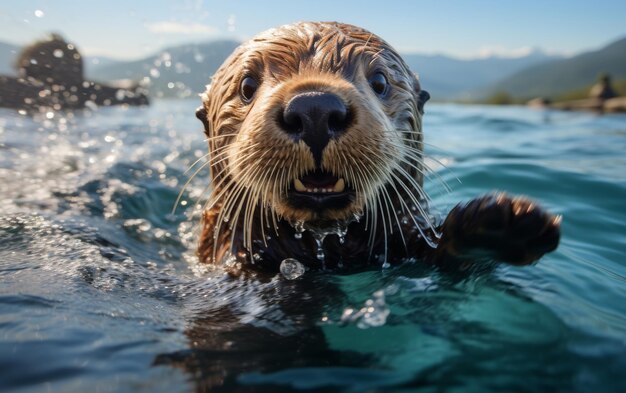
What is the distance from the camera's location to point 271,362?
2.11 metres

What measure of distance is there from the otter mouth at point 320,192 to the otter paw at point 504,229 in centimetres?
59

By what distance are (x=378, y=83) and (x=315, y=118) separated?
977mm

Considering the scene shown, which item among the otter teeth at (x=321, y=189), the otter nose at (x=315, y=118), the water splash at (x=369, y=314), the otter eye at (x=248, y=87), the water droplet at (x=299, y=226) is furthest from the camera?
the otter eye at (x=248, y=87)

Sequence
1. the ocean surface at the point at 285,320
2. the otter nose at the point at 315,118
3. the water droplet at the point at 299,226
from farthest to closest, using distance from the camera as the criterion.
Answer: the water droplet at the point at 299,226
the otter nose at the point at 315,118
the ocean surface at the point at 285,320

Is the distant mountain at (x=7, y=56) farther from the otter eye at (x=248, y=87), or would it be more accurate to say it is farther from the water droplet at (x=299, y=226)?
the water droplet at (x=299, y=226)

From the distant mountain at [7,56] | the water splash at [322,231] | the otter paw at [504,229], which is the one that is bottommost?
the water splash at [322,231]

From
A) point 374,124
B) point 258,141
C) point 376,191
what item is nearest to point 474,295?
point 376,191

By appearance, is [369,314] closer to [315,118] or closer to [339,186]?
[339,186]

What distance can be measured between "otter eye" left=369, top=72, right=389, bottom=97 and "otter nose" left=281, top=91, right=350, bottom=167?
2.49 feet

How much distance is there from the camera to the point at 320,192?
278cm

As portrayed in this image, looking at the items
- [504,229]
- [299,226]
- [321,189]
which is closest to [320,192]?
[321,189]

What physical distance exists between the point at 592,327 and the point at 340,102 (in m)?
1.50

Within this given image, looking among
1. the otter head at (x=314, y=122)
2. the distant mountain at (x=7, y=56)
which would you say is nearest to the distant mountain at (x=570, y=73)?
the distant mountain at (x=7, y=56)

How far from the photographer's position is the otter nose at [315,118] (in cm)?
248
